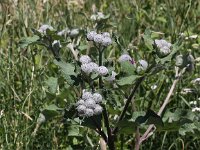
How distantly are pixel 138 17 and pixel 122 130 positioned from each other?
1.74 m

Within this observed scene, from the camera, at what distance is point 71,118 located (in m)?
1.83

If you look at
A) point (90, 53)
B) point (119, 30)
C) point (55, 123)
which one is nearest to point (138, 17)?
point (119, 30)

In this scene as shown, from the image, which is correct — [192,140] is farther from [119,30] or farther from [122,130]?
[119,30]

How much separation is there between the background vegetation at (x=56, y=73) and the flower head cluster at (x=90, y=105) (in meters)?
0.30

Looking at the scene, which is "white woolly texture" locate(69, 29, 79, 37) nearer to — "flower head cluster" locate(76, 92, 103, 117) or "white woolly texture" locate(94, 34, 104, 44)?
"white woolly texture" locate(94, 34, 104, 44)

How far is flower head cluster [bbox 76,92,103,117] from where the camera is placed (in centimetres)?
171

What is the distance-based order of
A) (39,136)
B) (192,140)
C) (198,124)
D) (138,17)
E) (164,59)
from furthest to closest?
(138,17) → (39,136) → (192,140) → (198,124) → (164,59)

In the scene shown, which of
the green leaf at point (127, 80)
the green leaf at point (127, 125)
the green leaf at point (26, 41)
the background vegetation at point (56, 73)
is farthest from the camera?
the background vegetation at point (56, 73)

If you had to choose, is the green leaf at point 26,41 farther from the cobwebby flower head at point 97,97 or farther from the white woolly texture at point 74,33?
the cobwebby flower head at point 97,97

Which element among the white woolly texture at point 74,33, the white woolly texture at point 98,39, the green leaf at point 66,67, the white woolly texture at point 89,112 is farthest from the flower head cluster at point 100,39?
the white woolly texture at point 74,33

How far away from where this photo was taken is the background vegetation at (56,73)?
258cm

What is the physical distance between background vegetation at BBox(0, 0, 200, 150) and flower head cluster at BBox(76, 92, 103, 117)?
0.98 ft

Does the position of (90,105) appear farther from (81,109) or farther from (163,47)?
(163,47)

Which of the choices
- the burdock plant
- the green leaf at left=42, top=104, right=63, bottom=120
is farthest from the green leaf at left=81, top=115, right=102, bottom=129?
the green leaf at left=42, top=104, right=63, bottom=120
